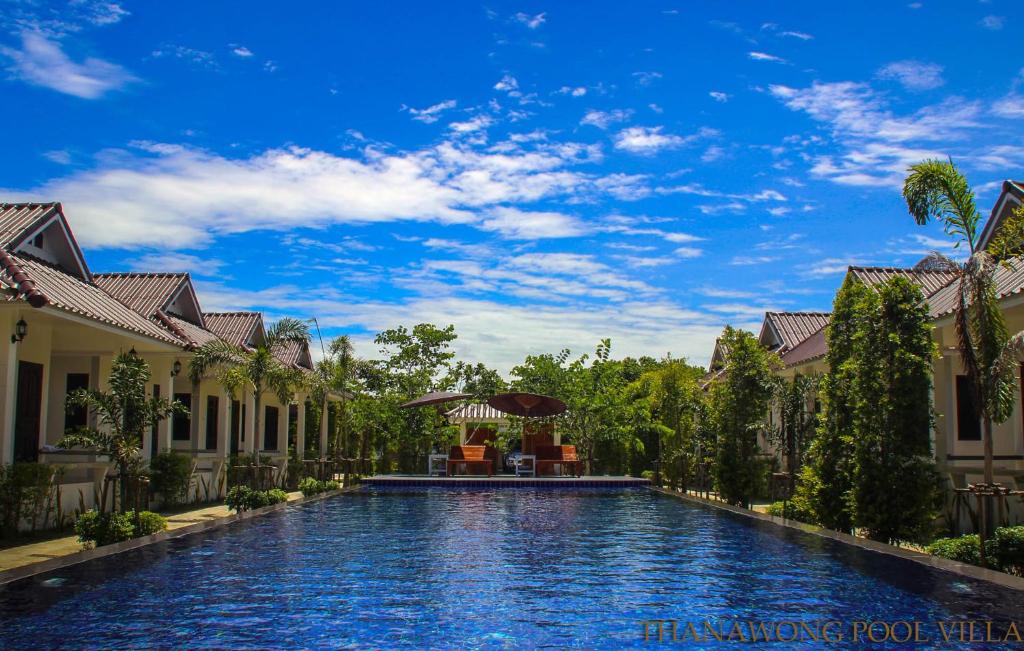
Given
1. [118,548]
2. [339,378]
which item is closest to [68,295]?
Result: [118,548]

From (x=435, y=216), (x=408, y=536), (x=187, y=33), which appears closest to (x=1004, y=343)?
(x=408, y=536)

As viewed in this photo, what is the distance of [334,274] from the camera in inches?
1271

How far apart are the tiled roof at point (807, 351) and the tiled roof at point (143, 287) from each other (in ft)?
52.4

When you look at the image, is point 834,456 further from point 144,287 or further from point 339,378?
point 339,378

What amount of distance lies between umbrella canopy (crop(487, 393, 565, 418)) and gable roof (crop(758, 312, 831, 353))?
711 cm

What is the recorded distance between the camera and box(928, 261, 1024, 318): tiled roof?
40.9ft

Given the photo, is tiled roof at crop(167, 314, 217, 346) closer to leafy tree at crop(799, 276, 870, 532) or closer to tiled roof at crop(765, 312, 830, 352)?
leafy tree at crop(799, 276, 870, 532)

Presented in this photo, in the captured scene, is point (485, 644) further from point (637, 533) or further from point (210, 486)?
point (210, 486)

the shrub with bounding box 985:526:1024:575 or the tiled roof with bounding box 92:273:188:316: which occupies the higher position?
the tiled roof with bounding box 92:273:188:316

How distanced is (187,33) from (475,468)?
1818 cm

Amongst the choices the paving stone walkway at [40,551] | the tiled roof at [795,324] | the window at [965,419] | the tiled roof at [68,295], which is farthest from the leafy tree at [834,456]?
the tiled roof at [795,324]

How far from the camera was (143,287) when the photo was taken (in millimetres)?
21750

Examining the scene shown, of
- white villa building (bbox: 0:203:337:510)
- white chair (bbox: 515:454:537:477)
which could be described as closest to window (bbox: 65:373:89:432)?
white villa building (bbox: 0:203:337:510)

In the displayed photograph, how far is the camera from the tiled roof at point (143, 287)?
20672 mm
